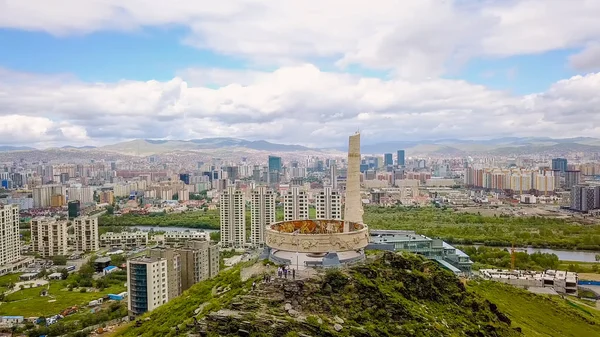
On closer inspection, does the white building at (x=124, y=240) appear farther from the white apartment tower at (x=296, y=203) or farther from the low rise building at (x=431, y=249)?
the low rise building at (x=431, y=249)

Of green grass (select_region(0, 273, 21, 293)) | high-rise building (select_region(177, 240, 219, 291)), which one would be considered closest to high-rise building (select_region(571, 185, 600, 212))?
high-rise building (select_region(177, 240, 219, 291))

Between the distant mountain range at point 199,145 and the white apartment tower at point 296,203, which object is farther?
the distant mountain range at point 199,145

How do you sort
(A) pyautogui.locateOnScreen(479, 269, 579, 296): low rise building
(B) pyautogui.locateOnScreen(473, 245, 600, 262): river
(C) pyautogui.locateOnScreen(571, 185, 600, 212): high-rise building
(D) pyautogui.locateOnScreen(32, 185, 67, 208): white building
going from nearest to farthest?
1. (A) pyautogui.locateOnScreen(479, 269, 579, 296): low rise building
2. (B) pyautogui.locateOnScreen(473, 245, 600, 262): river
3. (C) pyautogui.locateOnScreen(571, 185, 600, 212): high-rise building
4. (D) pyautogui.locateOnScreen(32, 185, 67, 208): white building

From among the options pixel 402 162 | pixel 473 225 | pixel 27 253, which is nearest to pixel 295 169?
pixel 402 162

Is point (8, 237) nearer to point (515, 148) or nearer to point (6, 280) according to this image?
point (6, 280)

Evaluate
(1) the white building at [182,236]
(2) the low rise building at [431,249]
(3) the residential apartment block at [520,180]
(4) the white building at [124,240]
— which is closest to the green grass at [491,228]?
(2) the low rise building at [431,249]

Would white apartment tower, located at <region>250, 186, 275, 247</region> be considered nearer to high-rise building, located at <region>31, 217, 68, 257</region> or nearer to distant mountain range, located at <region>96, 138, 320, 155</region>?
high-rise building, located at <region>31, 217, 68, 257</region>

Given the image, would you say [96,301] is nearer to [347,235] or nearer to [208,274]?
[208,274]
